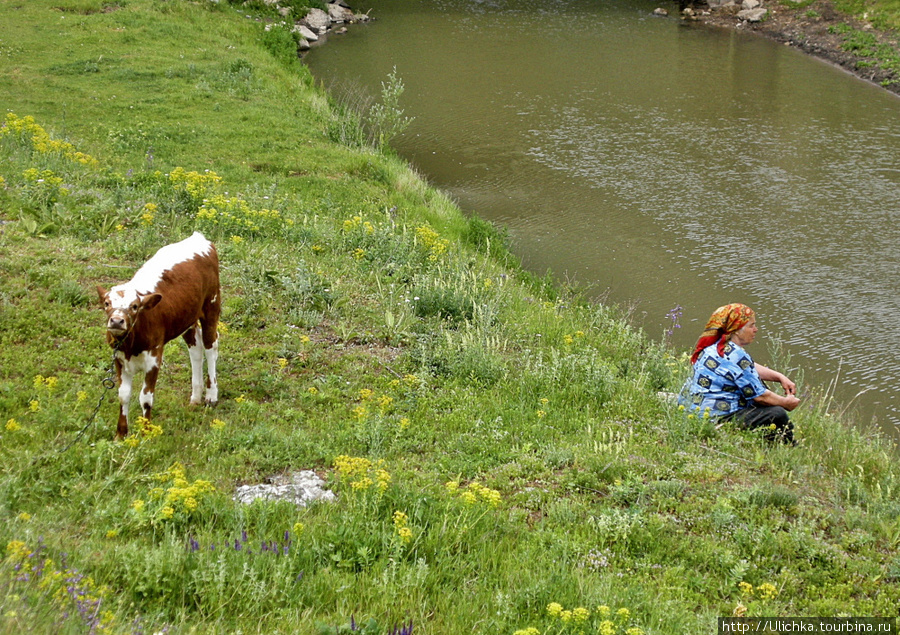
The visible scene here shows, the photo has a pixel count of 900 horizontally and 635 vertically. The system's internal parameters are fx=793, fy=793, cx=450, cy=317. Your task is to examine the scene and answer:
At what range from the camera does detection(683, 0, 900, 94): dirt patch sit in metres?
30.5

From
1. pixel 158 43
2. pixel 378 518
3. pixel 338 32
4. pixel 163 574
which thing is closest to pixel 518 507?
pixel 378 518

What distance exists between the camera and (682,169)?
2064cm

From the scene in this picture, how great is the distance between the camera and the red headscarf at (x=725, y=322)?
7934 millimetres

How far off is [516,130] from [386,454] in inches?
737

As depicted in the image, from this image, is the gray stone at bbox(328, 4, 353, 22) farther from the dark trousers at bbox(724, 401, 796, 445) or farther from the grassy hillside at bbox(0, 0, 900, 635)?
the dark trousers at bbox(724, 401, 796, 445)

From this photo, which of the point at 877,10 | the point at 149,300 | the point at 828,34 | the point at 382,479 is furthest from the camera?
the point at 877,10

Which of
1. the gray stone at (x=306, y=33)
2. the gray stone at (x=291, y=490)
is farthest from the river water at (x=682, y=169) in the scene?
the gray stone at (x=291, y=490)

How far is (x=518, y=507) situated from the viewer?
243 inches

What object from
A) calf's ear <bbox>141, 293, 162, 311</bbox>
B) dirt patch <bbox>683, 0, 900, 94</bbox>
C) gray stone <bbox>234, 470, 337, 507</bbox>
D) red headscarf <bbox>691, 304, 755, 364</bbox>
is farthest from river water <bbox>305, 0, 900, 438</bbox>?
calf's ear <bbox>141, 293, 162, 311</bbox>

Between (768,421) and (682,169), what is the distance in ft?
46.0

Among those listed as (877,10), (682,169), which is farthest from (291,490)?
(877,10)

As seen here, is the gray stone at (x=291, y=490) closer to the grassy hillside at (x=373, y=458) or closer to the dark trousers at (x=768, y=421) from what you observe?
the grassy hillside at (x=373, y=458)

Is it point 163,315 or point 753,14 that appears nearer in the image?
point 163,315

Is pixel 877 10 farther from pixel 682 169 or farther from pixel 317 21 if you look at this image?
pixel 317 21
